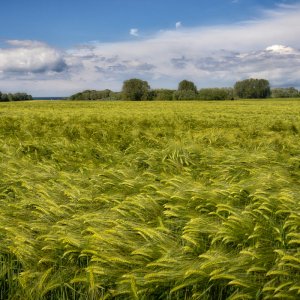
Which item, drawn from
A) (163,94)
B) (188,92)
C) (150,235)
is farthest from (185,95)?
(150,235)

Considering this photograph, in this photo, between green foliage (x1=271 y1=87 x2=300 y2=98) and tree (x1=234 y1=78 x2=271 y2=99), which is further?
tree (x1=234 y1=78 x2=271 y2=99)

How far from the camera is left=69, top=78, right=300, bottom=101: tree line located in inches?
2741

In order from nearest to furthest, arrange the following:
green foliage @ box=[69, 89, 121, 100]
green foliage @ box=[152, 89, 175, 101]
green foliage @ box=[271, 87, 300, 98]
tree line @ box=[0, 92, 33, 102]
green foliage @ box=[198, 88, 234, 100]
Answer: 1. green foliage @ box=[198, 88, 234, 100]
2. green foliage @ box=[152, 89, 175, 101]
3. tree line @ box=[0, 92, 33, 102]
4. green foliage @ box=[69, 89, 121, 100]
5. green foliage @ box=[271, 87, 300, 98]

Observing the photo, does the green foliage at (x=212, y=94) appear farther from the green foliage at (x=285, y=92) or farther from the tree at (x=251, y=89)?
the green foliage at (x=285, y=92)

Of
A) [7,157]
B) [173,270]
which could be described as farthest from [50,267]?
[7,157]

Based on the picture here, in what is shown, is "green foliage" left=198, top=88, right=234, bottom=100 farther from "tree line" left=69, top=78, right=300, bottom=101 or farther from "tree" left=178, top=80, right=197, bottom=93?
"tree" left=178, top=80, right=197, bottom=93

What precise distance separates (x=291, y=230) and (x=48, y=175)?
3.56m

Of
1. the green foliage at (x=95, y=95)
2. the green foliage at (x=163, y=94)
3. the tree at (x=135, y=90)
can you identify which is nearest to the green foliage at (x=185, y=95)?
the green foliage at (x=163, y=94)

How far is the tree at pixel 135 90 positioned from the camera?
75938mm

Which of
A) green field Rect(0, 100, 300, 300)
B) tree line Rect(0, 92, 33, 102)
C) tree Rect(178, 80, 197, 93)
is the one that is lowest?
green field Rect(0, 100, 300, 300)

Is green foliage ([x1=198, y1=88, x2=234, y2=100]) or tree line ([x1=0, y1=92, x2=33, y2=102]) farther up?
tree line ([x1=0, y1=92, x2=33, y2=102])

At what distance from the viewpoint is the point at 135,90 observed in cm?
7619

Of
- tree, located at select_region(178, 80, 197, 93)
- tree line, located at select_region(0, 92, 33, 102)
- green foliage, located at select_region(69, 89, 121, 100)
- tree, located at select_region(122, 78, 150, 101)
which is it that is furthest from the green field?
tree, located at select_region(178, 80, 197, 93)

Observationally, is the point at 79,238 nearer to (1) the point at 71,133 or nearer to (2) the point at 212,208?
(2) the point at 212,208
